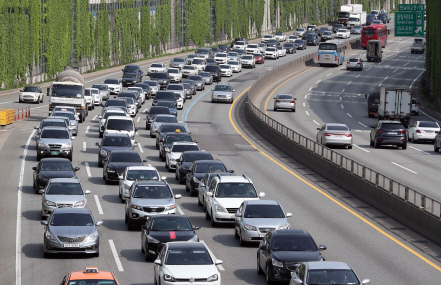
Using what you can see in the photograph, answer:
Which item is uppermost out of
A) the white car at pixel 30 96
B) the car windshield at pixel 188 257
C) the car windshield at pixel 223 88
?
the car windshield at pixel 223 88

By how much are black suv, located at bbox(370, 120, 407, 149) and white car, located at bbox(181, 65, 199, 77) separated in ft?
135

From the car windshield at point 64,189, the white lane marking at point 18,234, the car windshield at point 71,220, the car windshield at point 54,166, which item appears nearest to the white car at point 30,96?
the white lane marking at point 18,234

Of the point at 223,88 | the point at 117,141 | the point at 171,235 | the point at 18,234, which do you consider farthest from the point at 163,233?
the point at 223,88

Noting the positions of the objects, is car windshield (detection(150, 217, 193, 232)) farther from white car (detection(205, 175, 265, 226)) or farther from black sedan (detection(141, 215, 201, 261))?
white car (detection(205, 175, 265, 226))

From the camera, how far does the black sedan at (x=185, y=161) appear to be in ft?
113

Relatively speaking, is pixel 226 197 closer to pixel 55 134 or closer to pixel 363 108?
pixel 55 134

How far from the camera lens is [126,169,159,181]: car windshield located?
29.9 m

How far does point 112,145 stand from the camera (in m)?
38.4

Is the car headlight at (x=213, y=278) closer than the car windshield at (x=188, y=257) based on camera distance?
Yes

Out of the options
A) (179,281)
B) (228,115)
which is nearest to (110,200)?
(179,281)

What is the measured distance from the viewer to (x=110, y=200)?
101 feet

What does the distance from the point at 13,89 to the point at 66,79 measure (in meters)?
24.9

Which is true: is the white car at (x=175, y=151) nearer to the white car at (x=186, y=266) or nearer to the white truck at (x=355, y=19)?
the white car at (x=186, y=266)

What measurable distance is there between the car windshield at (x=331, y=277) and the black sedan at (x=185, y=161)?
1851cm
